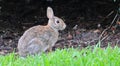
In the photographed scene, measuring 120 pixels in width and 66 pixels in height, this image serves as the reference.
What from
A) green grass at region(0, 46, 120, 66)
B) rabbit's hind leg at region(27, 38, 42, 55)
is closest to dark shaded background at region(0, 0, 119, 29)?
rabbit's hind leg at region(27, 38, 42, 55)

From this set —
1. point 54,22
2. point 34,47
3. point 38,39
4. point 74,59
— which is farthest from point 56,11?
point 74,59

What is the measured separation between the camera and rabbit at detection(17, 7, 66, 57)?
7.16 metres

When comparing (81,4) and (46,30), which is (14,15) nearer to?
(81,4)

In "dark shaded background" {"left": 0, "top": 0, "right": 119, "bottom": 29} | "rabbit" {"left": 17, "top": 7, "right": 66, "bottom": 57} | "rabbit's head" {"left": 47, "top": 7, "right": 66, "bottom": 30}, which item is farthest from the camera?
"dark shaded background" {"left": 0, "top": 0, "right": 119, "bottom": 29}

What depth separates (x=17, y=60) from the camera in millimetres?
6344

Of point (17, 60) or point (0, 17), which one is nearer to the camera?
point (17, 60)

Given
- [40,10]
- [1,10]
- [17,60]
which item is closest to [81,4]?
[40,10]

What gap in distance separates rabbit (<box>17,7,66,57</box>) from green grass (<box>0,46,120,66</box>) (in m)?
0.59

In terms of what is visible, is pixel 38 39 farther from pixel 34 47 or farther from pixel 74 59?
pixel 74 59

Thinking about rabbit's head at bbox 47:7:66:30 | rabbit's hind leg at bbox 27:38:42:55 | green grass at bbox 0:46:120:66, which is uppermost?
rabbit's head at bbox 47:7:66:30

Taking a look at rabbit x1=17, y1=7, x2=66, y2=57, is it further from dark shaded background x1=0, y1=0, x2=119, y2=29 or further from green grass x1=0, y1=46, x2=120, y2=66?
dark shaded background x1=0, y1=0, x2=119, y2=29

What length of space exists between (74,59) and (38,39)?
1466 mm

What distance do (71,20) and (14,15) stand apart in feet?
4.53

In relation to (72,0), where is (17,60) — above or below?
below
